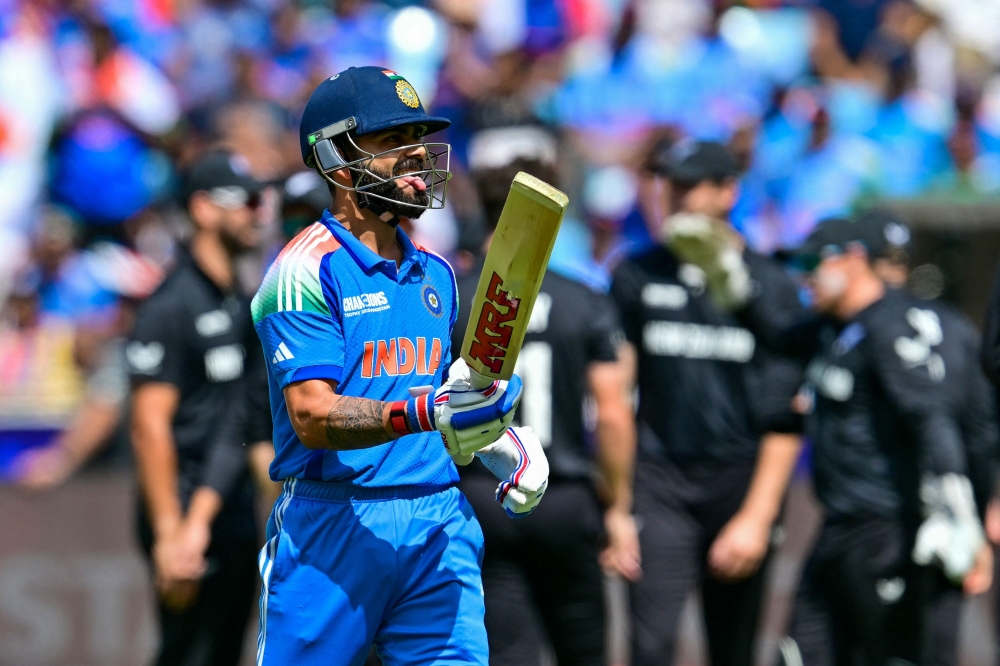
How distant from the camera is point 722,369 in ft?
22.9

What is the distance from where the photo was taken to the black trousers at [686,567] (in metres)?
6.72

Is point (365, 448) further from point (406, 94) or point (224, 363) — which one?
point (224, 363)

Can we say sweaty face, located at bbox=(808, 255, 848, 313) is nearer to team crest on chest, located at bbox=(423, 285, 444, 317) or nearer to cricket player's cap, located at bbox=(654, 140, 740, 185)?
cricket player's cap, located at bbox=(654, 140, 740, 185)

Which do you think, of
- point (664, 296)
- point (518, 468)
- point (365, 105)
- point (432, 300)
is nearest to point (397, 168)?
point (365, 105)

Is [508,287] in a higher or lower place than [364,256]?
lower

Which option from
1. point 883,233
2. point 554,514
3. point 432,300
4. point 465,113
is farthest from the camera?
point 465,113

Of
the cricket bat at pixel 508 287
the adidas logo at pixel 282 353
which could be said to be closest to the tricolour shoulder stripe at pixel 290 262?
the adidas logo at pixel 282 353

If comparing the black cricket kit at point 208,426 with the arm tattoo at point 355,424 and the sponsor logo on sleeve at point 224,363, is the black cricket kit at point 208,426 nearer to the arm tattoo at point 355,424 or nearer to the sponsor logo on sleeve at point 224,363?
the sponsor logo on sleeve at point 224,363

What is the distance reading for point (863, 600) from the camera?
6207 millimetres

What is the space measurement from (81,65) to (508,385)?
33.4 feet

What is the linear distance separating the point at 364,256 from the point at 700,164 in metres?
3.36

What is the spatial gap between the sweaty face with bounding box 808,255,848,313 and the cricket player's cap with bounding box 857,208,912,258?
0.55 feet

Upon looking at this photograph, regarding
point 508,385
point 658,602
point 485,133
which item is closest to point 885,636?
point 658,602

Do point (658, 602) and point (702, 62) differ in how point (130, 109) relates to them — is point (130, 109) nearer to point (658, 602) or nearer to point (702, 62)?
point (702, 62)
